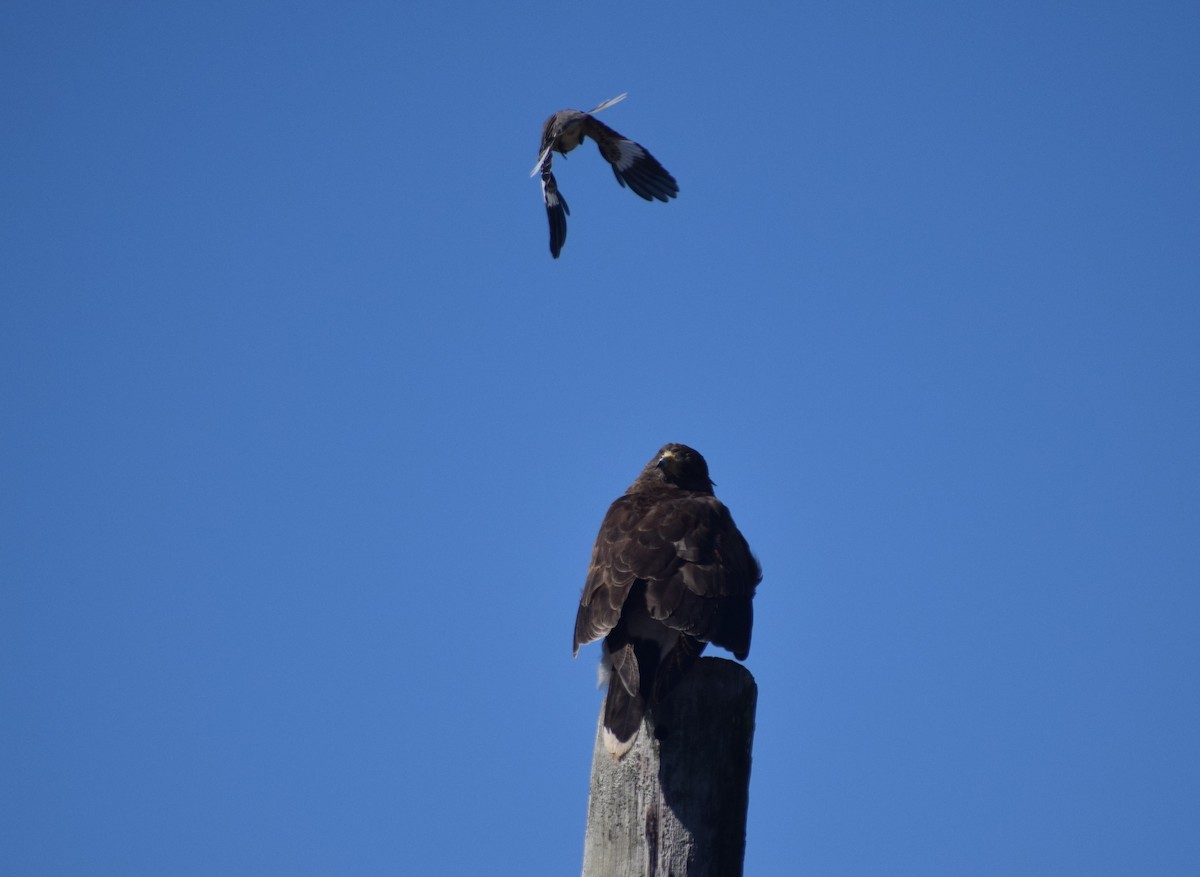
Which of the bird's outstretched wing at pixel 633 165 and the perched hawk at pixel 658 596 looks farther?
the bird's outstretched wing at pixel 633 165

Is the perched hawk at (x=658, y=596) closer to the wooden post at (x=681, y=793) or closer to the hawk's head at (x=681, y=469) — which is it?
the wooden post at (x=681, y=793)

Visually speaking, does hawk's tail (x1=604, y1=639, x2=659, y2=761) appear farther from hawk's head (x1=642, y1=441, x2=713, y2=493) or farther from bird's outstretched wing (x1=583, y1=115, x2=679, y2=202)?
bird's outstretched wing (x1=583, y1=115, x2=679, y2=202)

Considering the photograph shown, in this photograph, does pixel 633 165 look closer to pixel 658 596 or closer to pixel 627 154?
pixel 627 154

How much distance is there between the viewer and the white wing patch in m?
8.23

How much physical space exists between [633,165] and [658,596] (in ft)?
11.7

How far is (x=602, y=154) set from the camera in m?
8.45

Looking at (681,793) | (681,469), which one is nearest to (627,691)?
(681,793)

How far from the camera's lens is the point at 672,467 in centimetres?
805

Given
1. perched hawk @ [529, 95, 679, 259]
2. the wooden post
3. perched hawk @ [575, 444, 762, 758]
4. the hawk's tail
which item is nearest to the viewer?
the wooden post

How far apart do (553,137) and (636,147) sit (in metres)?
0.50

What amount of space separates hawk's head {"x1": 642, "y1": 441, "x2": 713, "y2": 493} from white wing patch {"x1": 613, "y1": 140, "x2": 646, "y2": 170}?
67.7 inches

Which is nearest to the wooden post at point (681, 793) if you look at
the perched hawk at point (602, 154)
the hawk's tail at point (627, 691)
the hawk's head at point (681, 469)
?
the hawk's tail at point (627, 691)

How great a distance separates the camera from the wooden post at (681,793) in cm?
408

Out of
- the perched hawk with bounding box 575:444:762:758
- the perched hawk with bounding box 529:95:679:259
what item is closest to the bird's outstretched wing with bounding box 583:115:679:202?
the perched hawk with bounding box 529:95:679:259
